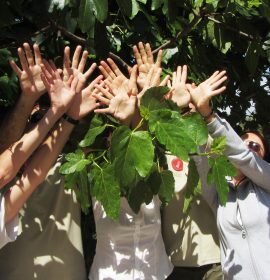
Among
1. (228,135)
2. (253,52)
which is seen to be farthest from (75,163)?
(253,52)

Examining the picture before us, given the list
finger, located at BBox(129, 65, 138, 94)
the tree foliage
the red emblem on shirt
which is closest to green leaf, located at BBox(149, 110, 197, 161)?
the tree foliage

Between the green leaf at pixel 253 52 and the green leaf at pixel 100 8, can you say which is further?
the green leaf at pixel 253 52

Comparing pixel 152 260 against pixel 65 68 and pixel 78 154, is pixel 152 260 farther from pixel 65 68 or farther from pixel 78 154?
pixel 65 68

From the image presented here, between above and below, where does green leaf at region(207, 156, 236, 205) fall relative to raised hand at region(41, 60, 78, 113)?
below

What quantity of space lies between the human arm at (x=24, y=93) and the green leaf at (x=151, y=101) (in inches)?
15.5

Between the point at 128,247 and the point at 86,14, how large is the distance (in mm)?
880

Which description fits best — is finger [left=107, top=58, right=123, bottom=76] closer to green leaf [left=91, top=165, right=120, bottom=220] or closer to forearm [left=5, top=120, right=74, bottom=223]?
forearm [left=5, top=120, right=74, bottom=223]

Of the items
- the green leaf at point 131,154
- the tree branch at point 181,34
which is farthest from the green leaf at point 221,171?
the tree branch at point 181,34

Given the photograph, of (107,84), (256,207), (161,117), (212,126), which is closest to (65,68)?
(107,84)

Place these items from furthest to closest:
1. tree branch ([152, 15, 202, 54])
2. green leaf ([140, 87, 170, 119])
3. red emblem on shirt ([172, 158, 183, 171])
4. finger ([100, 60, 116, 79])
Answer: red emblem on shirt ([172, 158, 183, 171]) → tree branch ([152, 15, 202, 54]) → finger ([100, 60, 116, 79]) → green leaf ([140, 87, 170, 119])

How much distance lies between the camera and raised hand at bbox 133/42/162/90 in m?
1.59

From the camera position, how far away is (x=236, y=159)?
1780mm

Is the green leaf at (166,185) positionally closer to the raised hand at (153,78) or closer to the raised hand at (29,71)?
the raised hand at (153,78)

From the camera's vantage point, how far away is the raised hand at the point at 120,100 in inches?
58.6
